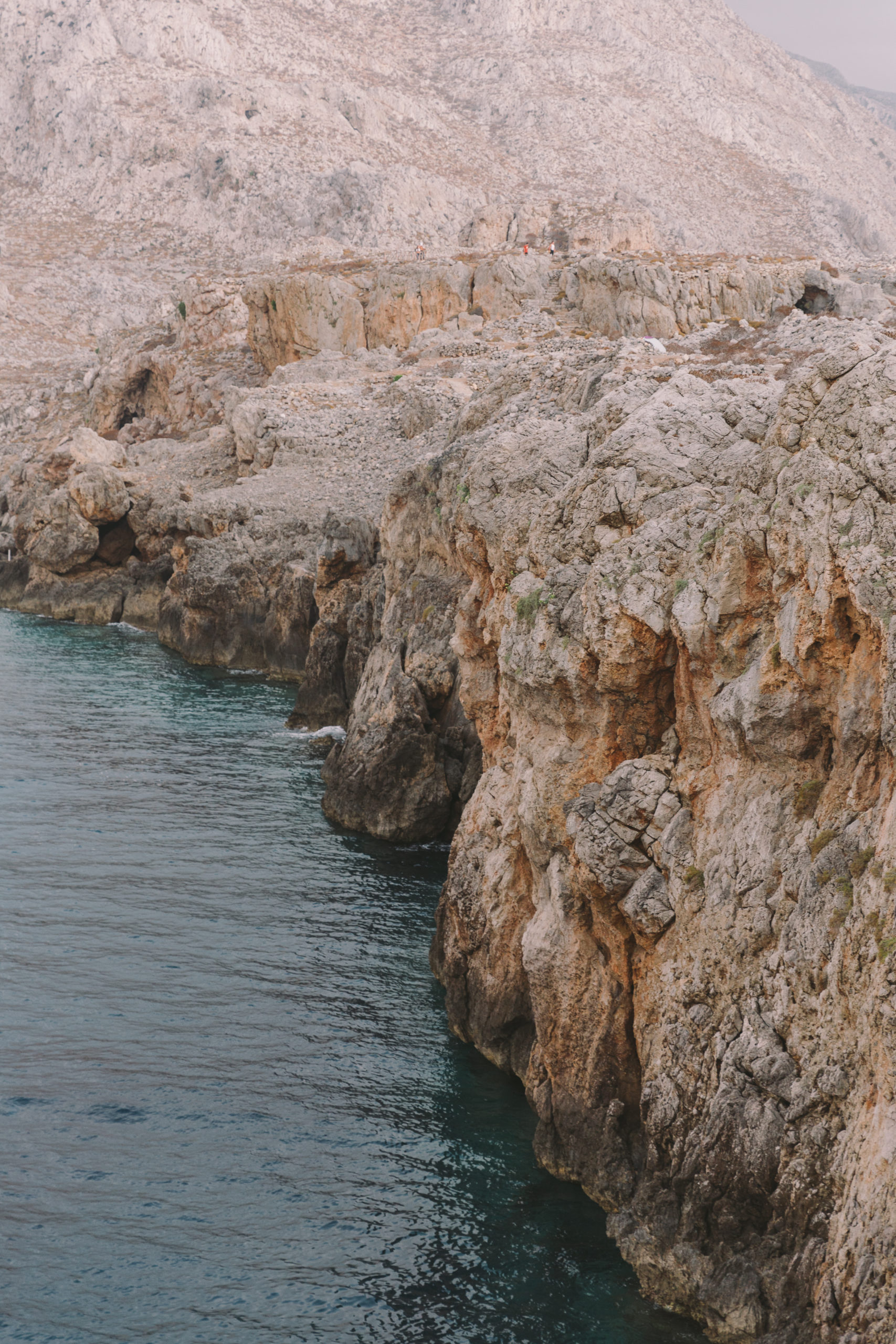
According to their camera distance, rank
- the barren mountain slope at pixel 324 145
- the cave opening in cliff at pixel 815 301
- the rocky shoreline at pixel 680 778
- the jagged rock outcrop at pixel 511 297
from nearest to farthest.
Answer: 1. the rocky shoreline at pixel 680 778
2. the cave opening in cliff at pixel 815 301
3. the jagged rock outcrop at pixel 511 297
4. the barren mountain slope at pixel 324 145

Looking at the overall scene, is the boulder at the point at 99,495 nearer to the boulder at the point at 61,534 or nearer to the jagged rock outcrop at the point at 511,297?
the boulder at the point at 61,534

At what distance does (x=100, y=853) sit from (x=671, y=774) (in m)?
19.0

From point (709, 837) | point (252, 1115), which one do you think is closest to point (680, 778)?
point (709, 837)

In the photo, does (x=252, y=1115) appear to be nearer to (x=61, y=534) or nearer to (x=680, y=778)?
(x=680, y=778)

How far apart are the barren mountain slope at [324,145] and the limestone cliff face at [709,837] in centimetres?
13172

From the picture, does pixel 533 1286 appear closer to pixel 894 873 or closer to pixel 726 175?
pixel 894 873

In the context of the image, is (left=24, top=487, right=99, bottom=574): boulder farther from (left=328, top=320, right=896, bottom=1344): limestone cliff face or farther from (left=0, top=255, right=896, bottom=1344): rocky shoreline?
(left=328, top=320, right=896, bottom=1344): limestone cliff face

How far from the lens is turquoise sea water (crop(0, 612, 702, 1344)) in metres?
15.7

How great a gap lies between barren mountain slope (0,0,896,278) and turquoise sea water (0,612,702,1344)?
415 feet

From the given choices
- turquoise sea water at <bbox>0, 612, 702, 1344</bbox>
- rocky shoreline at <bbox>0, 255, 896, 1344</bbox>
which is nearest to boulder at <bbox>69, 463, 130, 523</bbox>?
rocky shoreline at <bbox>0, 255, 896, 1344</bbox>

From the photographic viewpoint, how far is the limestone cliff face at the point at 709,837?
13695 mm

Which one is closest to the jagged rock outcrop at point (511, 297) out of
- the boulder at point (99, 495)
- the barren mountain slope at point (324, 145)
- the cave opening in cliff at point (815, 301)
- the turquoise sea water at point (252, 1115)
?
the cave opening in cliff at point (815, 301)

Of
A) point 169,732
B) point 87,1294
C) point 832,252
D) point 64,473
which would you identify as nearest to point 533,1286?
point 87,1294

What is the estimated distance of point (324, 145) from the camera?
541 feet
